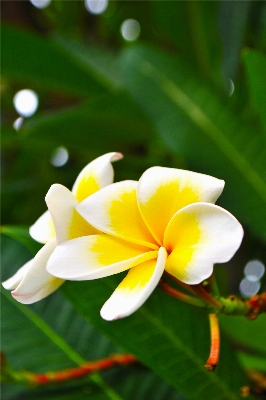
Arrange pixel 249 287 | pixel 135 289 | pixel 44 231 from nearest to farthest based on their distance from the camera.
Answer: pixel 135 289
pixel 44 231
pixel 249 287

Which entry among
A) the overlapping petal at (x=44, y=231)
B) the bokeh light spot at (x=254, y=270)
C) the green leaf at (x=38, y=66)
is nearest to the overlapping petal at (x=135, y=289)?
the overlapping petal at (x=44, y=231)

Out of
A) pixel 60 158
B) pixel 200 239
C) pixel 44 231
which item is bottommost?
pixel 60 158

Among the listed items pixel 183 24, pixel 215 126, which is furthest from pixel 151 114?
pixel 183 24

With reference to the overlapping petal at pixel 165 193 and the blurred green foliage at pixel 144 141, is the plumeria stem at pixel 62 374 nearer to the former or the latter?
the blurred green foliage at pixel 144 141

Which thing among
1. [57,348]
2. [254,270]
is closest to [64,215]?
[57,348]

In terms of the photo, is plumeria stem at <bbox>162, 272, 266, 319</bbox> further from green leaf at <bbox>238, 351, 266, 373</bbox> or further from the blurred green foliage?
green leaf at <bbox>238, 351, 266, 373</bbox>

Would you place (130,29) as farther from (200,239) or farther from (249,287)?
(200,239)
